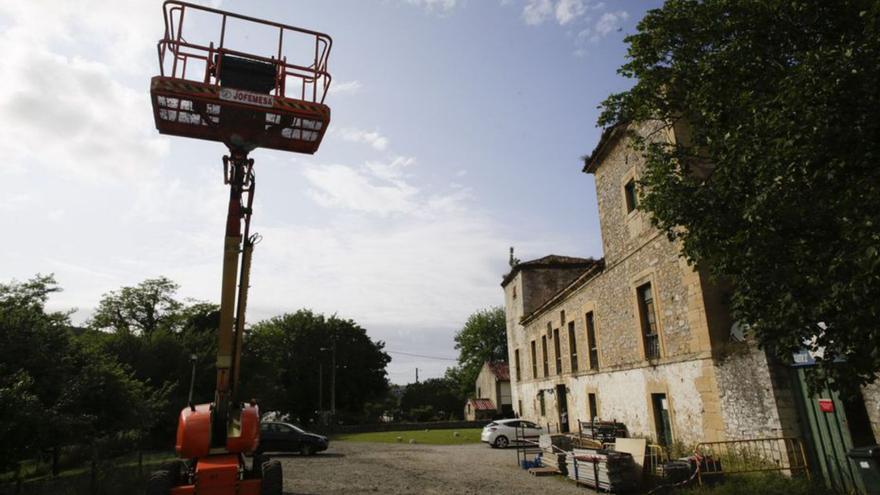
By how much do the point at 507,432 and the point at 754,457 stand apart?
40.1 feet

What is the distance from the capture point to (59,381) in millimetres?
10805

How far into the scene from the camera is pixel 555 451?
13719 millimetres

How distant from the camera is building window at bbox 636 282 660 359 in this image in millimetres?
13648

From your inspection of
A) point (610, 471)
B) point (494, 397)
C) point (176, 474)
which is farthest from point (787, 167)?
point (494, 397)

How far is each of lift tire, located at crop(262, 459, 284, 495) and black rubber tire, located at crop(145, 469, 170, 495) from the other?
130 cm

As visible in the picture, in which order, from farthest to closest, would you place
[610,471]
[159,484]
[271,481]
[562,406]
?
[562,406], [610,471], [271,481], [159,484]

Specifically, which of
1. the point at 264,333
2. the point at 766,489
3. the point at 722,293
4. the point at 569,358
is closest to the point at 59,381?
the point at 766,489

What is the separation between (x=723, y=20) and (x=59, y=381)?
48.8 feet

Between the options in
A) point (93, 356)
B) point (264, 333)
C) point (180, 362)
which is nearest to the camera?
point (93, 356)

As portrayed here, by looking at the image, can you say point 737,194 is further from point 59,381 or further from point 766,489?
point 59,381

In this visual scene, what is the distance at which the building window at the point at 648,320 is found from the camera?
1365cm

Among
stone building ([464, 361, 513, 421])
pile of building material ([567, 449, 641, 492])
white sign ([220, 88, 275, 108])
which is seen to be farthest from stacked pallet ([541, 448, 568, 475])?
stone building ([464, 361, 513, 421])

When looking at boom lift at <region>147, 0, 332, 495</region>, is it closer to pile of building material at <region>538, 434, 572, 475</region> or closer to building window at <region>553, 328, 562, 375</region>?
pile of building material at <region>538, 434, 572, 475</region>

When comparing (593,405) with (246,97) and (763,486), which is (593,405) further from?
(246,97)
